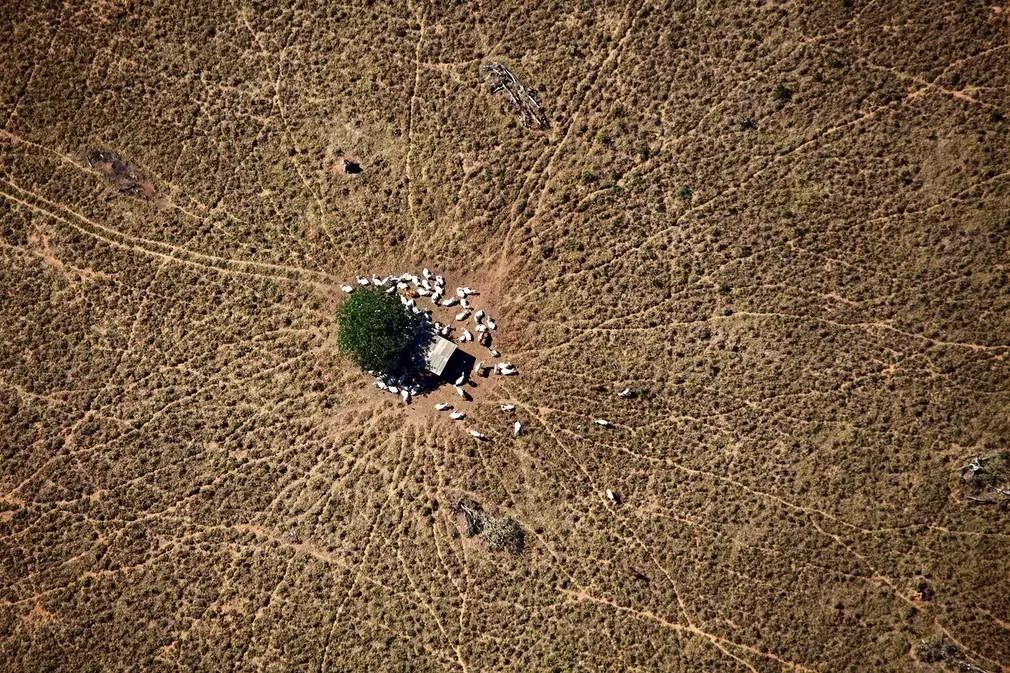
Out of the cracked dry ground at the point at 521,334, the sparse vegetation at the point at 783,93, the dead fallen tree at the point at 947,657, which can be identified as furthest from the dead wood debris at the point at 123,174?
the dead fallen tree at the point at 947,657

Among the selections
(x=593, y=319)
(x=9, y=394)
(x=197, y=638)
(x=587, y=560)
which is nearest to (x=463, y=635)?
(x=587, y=560)

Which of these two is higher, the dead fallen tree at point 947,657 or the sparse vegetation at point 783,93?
the sparse vegetation at point 783,93

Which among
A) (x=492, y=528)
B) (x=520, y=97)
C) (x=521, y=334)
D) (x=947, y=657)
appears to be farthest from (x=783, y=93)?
(x=947, y=657)

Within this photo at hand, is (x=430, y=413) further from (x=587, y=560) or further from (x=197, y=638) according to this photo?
(x=197, y=638)

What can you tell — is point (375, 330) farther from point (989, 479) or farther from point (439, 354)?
point (989, 479)

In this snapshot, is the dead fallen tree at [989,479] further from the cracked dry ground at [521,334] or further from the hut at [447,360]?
the hut at [447,360]

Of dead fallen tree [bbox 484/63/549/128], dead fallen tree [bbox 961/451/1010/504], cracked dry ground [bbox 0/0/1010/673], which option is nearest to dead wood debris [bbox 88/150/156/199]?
cracked dry ground [bbox 0/0/1010/673]
